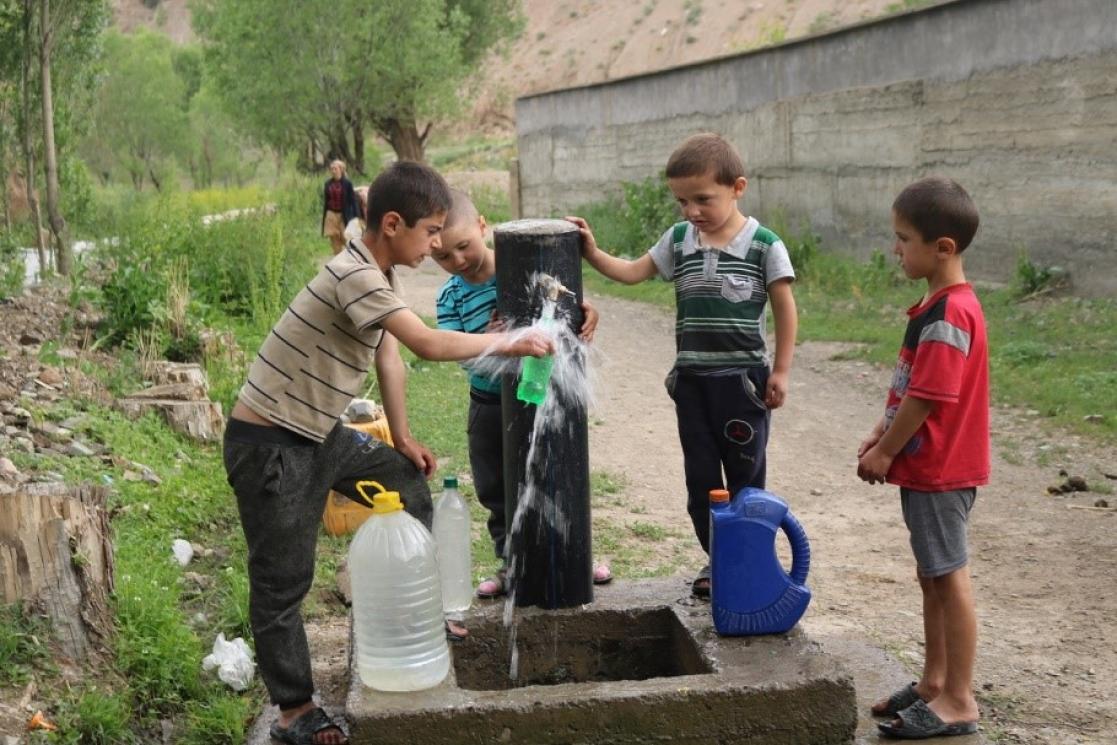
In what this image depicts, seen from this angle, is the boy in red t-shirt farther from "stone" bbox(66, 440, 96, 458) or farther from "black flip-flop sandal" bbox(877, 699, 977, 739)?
"stone" bbox(66, 440, 96, 458)

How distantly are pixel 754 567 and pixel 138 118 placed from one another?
46.8m

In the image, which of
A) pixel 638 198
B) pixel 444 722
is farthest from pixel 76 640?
pixel 638 198

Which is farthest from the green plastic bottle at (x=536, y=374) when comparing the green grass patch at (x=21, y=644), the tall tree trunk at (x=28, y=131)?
the tall tree trunk at (x=28, y=131)

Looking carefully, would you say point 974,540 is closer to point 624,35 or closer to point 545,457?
point 545,457

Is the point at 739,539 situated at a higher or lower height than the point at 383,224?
lower

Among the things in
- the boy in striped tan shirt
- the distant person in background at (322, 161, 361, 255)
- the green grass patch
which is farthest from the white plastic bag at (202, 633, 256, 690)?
the distant person in background at (322, 161, 361, 255)

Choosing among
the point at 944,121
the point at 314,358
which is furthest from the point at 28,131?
the point at 314,358

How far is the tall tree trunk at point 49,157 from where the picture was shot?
1108cm

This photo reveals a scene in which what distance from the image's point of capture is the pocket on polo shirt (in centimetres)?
362

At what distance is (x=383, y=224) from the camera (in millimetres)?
3234

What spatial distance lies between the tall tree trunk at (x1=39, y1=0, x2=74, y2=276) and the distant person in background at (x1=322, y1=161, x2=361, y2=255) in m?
5.27

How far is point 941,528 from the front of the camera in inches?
122

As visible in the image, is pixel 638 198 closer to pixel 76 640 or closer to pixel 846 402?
pixel 846 402

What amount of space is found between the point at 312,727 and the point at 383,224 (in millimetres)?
1317
